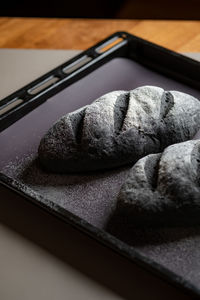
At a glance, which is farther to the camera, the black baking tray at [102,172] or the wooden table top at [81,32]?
the wooden table top at [81,32]

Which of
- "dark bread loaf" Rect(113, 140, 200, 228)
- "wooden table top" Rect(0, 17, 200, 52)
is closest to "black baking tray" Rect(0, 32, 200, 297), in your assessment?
"dark bread loaf" Rect(113, 140, 200, 228)

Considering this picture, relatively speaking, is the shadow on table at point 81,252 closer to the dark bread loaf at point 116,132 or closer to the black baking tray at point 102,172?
the black baking tray at point 102,172

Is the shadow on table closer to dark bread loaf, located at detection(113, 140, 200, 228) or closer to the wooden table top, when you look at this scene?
dark bread loaf, located at detection(113, 140, 200, 228)

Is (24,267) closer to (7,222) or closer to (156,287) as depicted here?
(7,222)

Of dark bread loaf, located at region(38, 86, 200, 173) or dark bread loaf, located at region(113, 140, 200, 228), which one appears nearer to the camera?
dark bread loaf, located at region(113, 140, 200, 228)

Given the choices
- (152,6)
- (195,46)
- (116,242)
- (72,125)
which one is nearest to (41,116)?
(72,125)

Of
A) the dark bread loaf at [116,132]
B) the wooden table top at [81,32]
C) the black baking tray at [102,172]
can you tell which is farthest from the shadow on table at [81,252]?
the wooden table top at [81,32]
